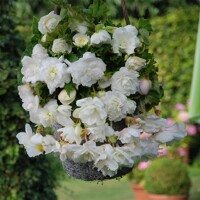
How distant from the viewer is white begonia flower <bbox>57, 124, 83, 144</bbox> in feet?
6.46

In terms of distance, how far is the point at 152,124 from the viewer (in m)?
2.07

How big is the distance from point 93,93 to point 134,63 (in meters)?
0.17

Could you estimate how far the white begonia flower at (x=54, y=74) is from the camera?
6.58 ft

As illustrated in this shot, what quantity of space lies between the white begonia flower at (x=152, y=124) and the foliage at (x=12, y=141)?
1546mm

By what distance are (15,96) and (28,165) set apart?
0.42 metres

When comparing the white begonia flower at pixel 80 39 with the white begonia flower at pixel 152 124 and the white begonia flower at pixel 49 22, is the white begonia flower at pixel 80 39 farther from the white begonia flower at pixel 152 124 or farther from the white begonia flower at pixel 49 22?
the white begonia flower at pixel 152 124

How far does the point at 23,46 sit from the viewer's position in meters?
3.81

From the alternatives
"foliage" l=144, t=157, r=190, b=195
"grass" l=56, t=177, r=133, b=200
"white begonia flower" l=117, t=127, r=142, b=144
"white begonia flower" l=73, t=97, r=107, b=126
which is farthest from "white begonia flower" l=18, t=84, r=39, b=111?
"grass" l=56, t=177, r=133, b=200

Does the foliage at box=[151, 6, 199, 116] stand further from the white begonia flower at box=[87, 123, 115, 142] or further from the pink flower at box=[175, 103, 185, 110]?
the white begonia flower at box=[87, 123, 115, 142]

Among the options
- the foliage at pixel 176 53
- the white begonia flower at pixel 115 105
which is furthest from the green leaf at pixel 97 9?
the foliage at pixel 176 53

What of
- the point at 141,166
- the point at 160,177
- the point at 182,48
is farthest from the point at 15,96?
the point at 182,48

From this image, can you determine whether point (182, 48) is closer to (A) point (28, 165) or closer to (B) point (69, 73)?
(A) point (28, 165)

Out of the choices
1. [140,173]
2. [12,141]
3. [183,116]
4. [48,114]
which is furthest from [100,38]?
[183,116]

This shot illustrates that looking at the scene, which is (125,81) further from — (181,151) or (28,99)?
(181,151)
